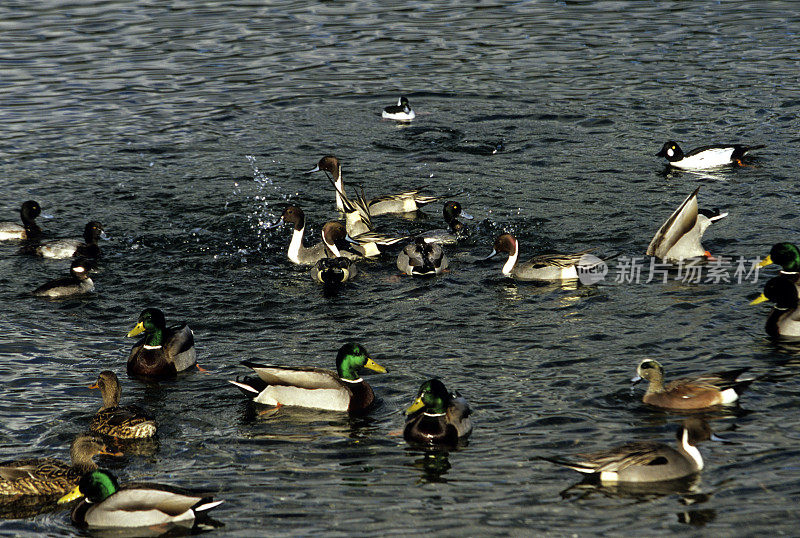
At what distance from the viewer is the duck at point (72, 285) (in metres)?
14.1

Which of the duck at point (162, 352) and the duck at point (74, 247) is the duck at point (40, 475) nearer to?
the duck at point (162, 352)

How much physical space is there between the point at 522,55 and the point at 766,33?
5.98 meters

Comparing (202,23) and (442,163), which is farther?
(202,23)

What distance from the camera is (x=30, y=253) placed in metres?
16.2

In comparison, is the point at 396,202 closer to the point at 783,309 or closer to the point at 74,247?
the point at 74,247

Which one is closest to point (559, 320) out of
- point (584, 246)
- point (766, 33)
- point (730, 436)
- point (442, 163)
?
point (584, 246)

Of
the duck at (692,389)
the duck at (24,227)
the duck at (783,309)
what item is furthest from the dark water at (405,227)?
the duck at (24,227)

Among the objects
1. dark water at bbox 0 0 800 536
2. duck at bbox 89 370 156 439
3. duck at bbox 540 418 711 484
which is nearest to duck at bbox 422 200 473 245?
dark water at bbox 0 0 800 536

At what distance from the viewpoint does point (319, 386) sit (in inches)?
432

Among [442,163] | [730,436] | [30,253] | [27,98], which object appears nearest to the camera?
[730,436]

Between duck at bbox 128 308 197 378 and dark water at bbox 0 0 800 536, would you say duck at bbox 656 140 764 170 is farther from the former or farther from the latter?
duck at bbox 128 308 197 378

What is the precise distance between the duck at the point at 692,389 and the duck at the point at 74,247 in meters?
8.64

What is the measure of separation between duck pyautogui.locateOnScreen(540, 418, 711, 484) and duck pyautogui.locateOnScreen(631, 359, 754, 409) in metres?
1.27

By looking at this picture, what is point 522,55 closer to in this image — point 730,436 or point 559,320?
point 559,320
